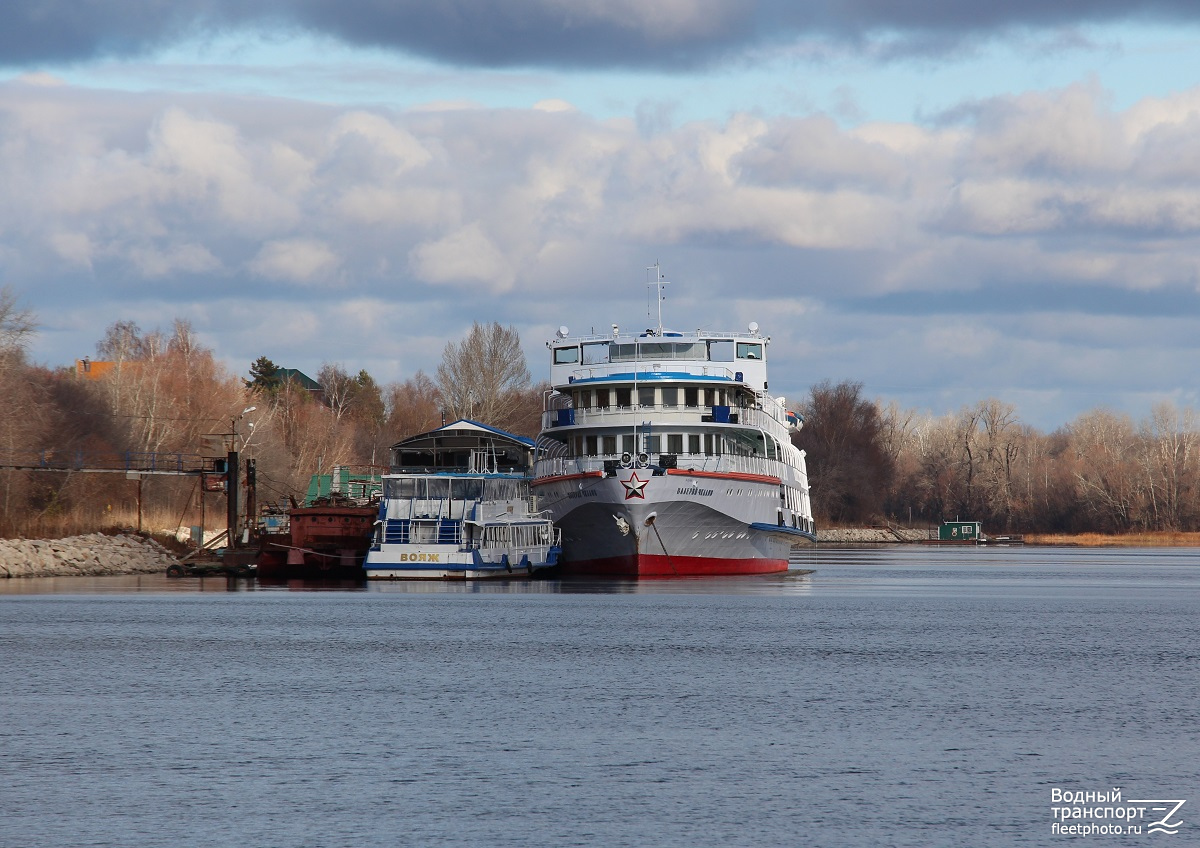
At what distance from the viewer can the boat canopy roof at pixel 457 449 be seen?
239ft

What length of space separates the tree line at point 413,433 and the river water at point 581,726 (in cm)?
3359

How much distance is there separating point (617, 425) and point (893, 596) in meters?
13.7

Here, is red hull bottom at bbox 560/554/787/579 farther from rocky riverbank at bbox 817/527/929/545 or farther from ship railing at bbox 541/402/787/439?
rocky riverbank at bbox 817/527/929/545

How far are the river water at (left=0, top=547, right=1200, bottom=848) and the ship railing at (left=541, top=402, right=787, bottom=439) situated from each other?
47.8ft

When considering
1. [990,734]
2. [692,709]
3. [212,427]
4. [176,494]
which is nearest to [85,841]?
[692,709]

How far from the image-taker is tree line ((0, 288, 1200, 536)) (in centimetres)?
8094

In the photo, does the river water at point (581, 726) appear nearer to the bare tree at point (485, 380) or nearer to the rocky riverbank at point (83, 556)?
the rocky riverbank at point (83, 556)

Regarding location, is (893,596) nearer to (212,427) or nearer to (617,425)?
(617,425)

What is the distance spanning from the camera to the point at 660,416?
62250 millimetres

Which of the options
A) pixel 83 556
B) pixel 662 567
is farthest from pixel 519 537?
pixel 83 556

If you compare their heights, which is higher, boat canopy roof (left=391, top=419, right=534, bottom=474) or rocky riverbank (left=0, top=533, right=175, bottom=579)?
boat canopy roof (left=391, top=419, right=534, bottom=474)

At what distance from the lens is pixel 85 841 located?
17.0m

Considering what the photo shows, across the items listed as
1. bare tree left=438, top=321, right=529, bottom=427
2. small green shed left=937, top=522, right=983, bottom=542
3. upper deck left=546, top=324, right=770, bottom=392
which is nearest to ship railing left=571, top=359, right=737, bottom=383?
upper deck left=546, top=324, right=770, bottom=392

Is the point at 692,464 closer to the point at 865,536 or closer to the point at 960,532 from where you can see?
the point at 865,536
